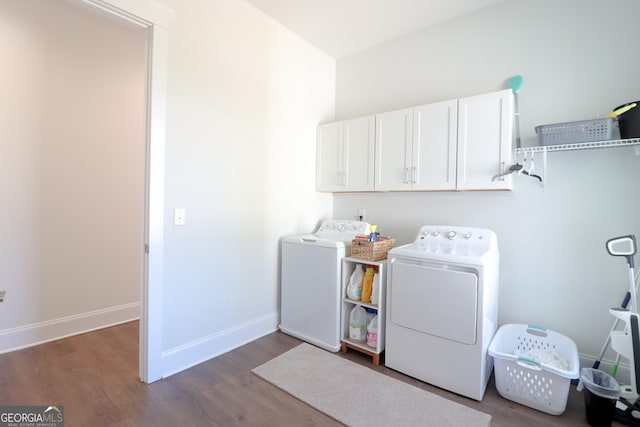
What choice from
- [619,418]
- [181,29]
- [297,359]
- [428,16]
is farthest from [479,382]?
[181,29]

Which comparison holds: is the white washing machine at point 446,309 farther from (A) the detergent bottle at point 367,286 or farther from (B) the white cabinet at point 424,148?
(B) the white cabinet at point 424,148

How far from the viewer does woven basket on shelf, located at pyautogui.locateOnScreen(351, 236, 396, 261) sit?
7.71 ft

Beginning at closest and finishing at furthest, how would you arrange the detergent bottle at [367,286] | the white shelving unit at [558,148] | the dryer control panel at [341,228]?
the white shelving unit at [558,148] < the detergent bottle at [367,286] < the dryer control panel at [341,228]

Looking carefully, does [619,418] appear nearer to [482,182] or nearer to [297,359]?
[482,182]

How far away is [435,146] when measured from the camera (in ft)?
7.80

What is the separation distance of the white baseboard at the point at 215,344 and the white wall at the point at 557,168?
72.1 inches

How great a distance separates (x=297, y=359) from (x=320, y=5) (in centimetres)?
285

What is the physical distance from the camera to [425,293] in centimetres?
201

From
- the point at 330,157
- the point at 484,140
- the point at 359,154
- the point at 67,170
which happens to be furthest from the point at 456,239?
the point at 67,170

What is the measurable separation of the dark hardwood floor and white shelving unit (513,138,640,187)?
1.57 m

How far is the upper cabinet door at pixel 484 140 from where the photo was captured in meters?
2.07

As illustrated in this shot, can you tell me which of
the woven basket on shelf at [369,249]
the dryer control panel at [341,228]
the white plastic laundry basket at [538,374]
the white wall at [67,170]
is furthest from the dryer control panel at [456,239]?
the white wall at [67,170]

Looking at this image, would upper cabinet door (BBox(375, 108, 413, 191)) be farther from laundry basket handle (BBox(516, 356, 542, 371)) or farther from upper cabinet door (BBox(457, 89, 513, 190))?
laundry basket handle (BBox(516, 356, 542, 371))

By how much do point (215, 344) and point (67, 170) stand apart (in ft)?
6.64
